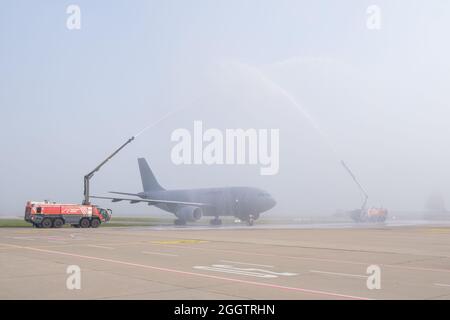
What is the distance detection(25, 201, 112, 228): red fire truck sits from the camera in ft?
163

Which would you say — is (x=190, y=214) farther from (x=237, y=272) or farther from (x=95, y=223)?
(x=237, y=272)

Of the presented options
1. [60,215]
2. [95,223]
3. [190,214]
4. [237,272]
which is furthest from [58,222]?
[237,272]

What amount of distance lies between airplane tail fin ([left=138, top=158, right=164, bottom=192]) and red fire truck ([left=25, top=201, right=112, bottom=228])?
2793cm

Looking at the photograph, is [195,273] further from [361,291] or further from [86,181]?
[86,181]

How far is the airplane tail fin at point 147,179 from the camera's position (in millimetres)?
81438

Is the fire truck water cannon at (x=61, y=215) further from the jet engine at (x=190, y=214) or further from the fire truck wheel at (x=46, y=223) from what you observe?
the jet engine at (x=190, y=214)

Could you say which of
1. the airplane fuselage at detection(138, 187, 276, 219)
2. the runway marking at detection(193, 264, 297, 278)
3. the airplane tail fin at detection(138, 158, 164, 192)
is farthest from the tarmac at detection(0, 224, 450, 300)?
the airplane tail fin at detection(138, 158, 164, 192)

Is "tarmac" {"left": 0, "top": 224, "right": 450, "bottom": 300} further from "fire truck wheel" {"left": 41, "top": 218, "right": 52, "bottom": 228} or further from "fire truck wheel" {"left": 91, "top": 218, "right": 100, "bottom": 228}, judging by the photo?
"fire truck wheel" {"left": 91, "top": 218, "right": 100, "bottom": 228}

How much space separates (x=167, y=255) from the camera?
20234mm

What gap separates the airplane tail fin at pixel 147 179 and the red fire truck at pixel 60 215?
91.6 ft

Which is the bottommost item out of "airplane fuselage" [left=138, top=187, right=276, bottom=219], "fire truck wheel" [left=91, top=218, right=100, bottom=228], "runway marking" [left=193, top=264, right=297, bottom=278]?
"fire truck wheel" [left=91, top=218, right=100, bottom=228]

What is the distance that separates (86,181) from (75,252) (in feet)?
133
